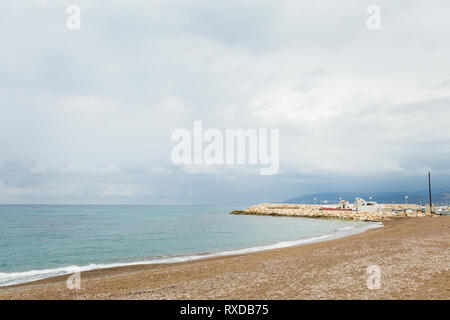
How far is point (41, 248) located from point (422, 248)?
133ft

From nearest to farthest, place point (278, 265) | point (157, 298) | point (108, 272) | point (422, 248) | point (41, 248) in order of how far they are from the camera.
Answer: point (157, 298), point (278, 265), point (422, 248), point (108, 272), point (41, 248)

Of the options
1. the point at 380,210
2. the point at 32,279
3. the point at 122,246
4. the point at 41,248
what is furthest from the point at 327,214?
the point at 32,279

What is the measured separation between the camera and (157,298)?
1134cm

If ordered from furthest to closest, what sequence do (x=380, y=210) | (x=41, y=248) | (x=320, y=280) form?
(x=380, y=210) → (x=41, y=248) → (x=320, y=280)

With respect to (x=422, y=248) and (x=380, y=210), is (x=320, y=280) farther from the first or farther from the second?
(x=380, y=210)

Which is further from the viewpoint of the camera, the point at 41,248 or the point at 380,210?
the point at 380,210
